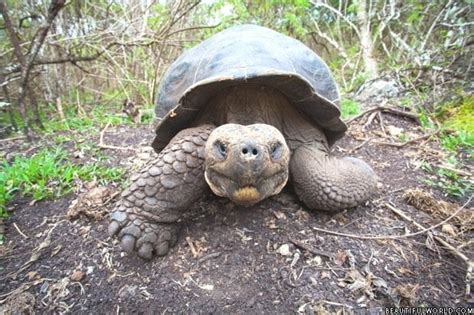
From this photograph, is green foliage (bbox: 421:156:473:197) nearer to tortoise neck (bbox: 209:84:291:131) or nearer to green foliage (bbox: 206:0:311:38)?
tortoise neck (bbox: 209:84:291:131)

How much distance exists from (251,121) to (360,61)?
19.2 feet

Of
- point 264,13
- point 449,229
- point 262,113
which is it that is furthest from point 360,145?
point 264,13

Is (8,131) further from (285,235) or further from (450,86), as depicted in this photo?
(450,86)

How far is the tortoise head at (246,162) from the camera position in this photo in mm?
1420

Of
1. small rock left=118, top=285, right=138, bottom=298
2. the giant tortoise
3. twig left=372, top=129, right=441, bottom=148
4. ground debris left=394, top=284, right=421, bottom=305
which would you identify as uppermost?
the giant tortoise

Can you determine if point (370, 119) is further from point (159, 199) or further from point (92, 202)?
point (92, 202)

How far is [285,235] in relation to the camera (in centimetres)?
181

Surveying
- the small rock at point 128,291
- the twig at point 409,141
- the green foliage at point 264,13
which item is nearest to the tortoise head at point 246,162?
the small rock at point 128,291

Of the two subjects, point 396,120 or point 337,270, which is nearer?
point 337,270

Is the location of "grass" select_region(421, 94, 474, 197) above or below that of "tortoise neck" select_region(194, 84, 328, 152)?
below

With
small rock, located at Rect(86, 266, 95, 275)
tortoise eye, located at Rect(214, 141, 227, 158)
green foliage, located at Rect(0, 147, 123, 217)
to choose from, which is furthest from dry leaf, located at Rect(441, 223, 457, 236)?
green foliage, located at Rect(0, 147, 123, 217)

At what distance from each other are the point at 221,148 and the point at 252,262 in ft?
2.10

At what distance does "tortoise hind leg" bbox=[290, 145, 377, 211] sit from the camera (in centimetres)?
188

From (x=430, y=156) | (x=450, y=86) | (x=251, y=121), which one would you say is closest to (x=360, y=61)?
(x=450, y=86)
